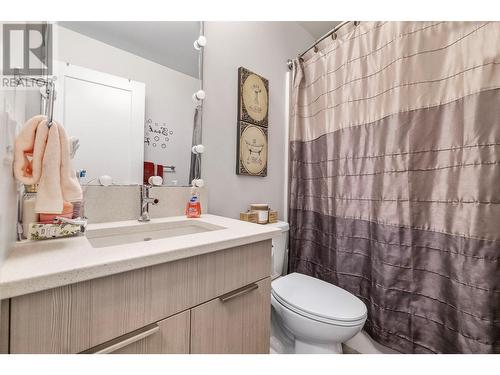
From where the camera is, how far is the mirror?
2.87ft

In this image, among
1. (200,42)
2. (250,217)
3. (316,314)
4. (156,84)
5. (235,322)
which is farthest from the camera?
(250,217)

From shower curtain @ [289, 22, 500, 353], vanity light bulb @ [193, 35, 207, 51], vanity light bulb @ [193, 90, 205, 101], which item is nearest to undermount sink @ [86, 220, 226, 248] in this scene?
vanity light bulb @ [193, 90, 205, 101]

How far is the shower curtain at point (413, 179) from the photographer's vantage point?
32.7 inches

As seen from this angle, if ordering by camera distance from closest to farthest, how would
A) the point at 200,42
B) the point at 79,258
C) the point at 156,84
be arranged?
1. the point at 79,258
2. the point at 156,84
3. the point at 200,42

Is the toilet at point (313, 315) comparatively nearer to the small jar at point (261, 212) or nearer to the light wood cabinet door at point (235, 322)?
the light wood cabinet door at point (235, 322)

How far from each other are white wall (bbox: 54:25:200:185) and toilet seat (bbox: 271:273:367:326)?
759 millimetres

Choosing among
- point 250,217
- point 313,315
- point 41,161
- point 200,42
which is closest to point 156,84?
point 200,42

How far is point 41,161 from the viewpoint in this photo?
56 centimetres

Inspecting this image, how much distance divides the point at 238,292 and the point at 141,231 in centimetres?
49

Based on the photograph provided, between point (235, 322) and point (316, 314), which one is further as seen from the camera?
point (316, 314)

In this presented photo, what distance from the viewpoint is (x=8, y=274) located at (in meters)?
0.40

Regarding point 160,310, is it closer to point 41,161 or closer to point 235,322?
point 235,322
